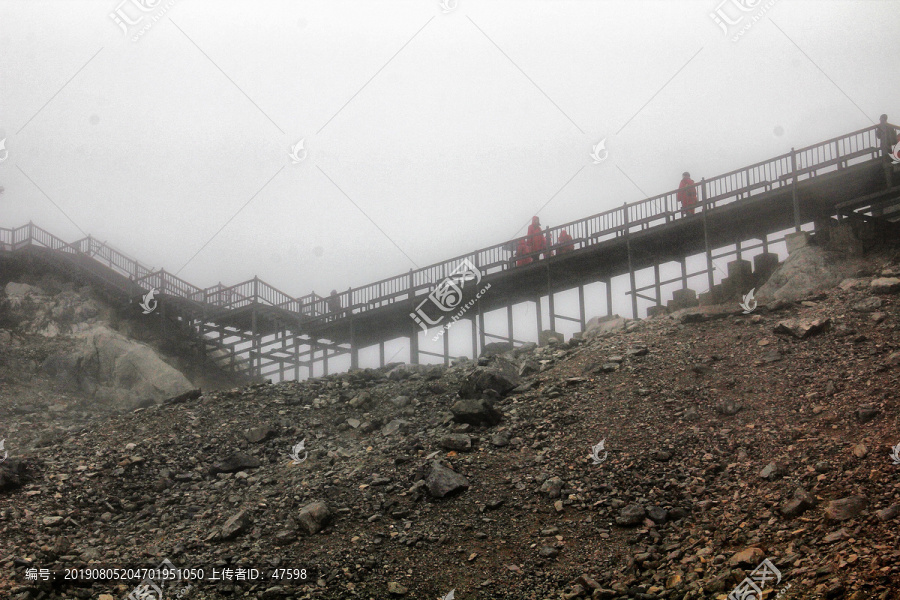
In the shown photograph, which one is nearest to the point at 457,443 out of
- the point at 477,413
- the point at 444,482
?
the point at 477,413

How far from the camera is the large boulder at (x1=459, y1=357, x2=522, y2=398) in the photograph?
68.7ft

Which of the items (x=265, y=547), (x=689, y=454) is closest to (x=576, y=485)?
(x=689, y=454)

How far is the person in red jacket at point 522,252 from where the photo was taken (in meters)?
29.5

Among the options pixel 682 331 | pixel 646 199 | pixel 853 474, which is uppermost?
pixel 646 199

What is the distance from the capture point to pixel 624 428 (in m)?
17.1

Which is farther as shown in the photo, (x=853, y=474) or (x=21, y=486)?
(x=21, y=486)

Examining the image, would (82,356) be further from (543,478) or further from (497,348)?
(543,478)

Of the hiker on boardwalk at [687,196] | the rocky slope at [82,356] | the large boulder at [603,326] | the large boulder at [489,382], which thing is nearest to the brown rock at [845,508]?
the large boulder at [489,382]

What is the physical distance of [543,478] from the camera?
15.9 metres

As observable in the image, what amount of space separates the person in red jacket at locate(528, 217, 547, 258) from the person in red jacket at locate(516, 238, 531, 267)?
0.52ft

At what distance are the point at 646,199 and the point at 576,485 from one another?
14056mm

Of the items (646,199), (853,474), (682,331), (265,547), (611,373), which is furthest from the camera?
(646,199)

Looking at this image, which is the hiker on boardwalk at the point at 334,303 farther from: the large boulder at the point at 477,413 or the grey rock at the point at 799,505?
the grey rock at the point at 799,505

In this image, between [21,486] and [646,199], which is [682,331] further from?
[21,486]
